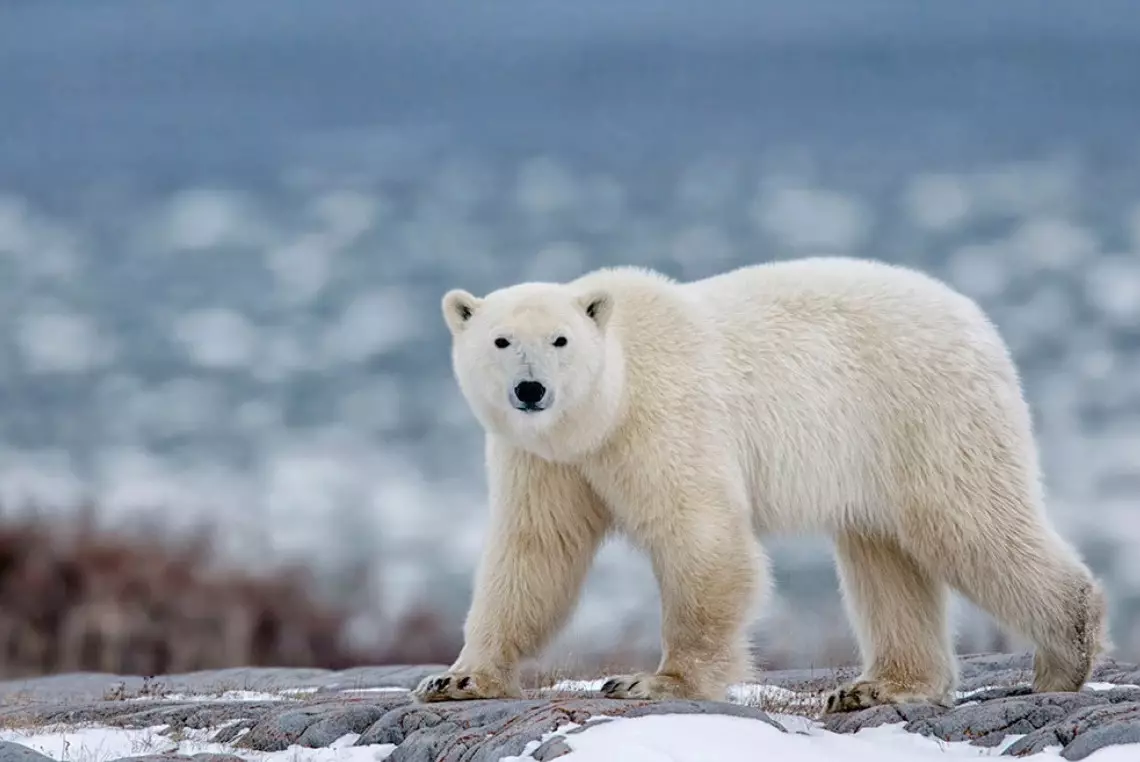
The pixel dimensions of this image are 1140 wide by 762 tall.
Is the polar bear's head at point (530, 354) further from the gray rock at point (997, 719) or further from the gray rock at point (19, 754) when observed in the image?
the gray rock at point (19, 754)

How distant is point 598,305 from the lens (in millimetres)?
7973

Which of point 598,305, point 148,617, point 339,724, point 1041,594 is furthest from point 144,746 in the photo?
point 148,617

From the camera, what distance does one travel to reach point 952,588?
8.73 metres

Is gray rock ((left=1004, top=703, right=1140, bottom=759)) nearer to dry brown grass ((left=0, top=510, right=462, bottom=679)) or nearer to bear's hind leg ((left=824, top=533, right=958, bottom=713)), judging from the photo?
bear's hind leg ((left=824, top=533, right=958, bottom=713))

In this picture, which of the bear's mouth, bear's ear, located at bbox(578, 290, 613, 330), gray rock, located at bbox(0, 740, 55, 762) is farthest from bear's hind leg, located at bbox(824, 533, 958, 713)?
gray rock, located at bbox(0, 740, 55, 762)

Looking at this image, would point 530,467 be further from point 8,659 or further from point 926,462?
point 8,659

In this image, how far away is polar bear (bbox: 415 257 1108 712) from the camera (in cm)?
787

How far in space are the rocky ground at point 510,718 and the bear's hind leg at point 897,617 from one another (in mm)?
265

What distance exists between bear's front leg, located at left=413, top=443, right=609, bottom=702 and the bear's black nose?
0.67m

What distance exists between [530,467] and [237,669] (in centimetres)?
577

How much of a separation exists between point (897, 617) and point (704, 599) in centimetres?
158

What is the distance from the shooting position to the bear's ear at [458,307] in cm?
A: 797

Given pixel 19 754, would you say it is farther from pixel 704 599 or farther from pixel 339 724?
pixel 704 599

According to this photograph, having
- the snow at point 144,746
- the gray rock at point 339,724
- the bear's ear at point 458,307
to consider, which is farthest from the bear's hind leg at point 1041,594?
the snow at point 144,746
